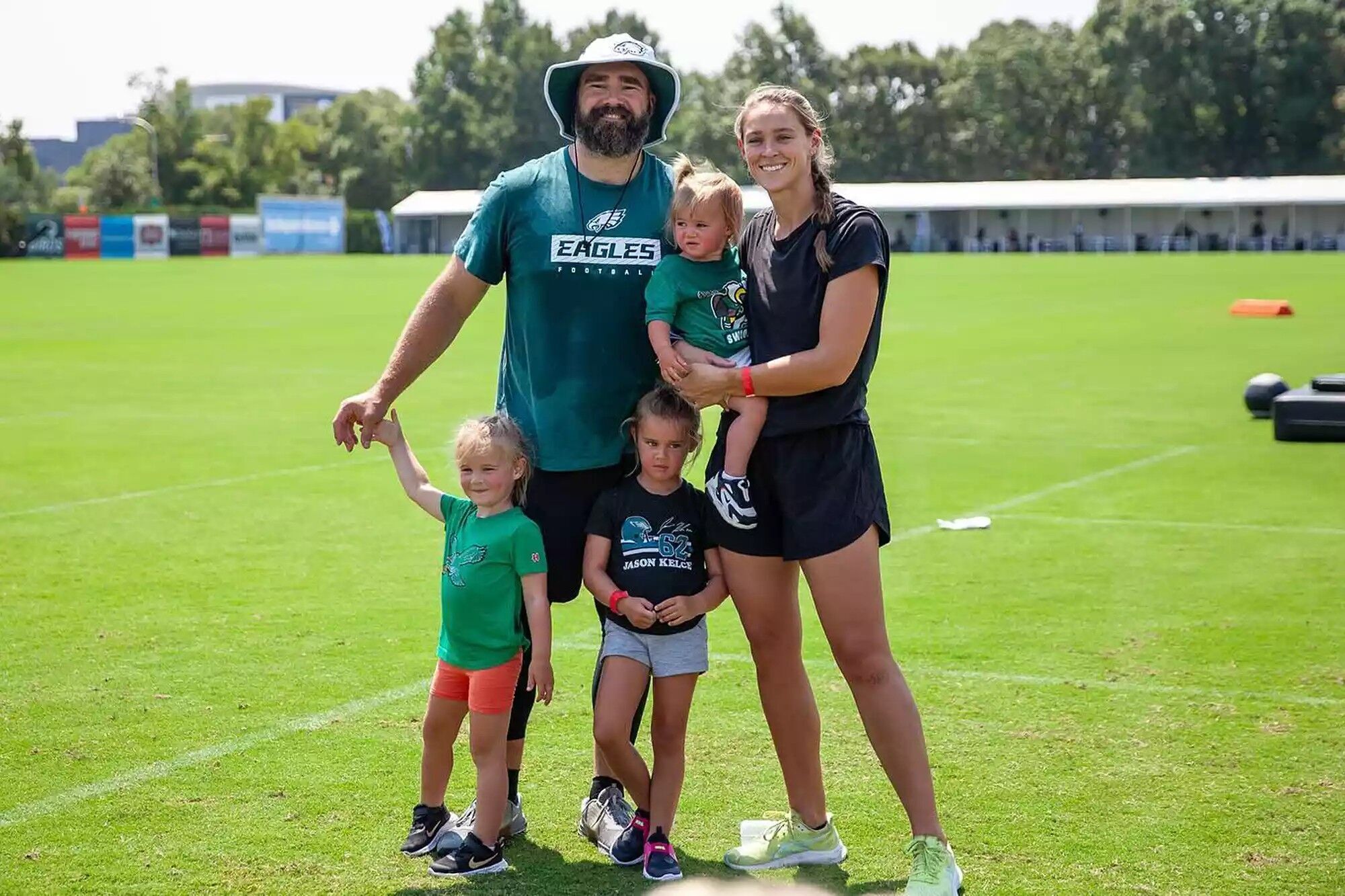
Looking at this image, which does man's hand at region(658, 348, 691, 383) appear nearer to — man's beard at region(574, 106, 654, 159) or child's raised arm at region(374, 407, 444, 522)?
man's beard at region(574, 106, 654, 159)

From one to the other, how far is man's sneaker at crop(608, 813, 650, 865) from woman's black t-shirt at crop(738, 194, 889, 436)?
Answer: 4.12 ft

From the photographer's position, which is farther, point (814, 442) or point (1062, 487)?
point (1062, 487)

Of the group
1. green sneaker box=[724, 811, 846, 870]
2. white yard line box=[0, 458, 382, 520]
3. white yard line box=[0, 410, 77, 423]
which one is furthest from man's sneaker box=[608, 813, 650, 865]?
white yard line box=[0, 410, 77, 423]

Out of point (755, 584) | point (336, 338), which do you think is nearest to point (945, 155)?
point (336, 338)

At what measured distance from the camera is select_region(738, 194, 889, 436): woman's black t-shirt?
4.36 metres

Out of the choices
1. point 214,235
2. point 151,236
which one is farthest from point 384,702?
point 214,235

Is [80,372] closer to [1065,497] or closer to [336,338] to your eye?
[336,338]

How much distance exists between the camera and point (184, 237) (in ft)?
241

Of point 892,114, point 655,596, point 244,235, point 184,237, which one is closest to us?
point 655,596

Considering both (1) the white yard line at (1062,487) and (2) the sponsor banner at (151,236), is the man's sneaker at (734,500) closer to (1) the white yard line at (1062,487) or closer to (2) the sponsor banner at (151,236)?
(1) the white yard line at (1062,487)

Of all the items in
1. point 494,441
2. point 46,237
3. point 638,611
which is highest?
point 46,237

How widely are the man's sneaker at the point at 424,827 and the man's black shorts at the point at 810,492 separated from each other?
122 cm

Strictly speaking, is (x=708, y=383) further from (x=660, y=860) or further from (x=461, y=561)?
(x=660, y=860)

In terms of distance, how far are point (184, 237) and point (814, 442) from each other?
73.4 m
